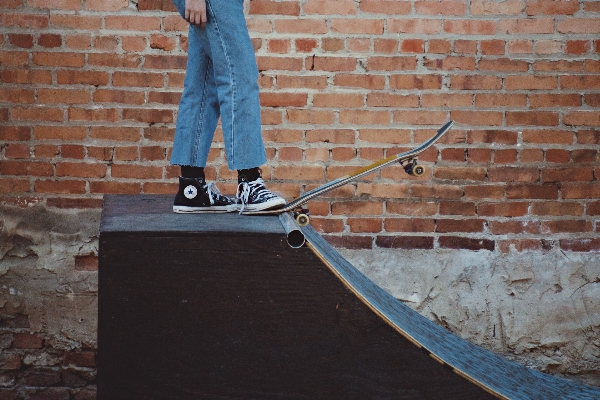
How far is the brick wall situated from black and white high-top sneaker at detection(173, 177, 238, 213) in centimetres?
90

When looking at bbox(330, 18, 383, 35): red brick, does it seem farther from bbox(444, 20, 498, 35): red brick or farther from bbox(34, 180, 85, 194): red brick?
bbox(34, 180, 85, 194): red brick

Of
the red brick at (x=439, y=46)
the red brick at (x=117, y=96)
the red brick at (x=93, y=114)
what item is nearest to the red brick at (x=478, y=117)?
the red brick at (x=439, y=46)

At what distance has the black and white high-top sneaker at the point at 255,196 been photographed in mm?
1948

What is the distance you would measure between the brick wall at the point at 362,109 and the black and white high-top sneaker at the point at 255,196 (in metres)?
0.96

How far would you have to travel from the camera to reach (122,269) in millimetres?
1629

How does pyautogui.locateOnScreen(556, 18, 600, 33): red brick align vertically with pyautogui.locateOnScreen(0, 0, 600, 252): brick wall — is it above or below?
above

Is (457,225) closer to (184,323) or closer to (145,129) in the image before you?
(145,129)

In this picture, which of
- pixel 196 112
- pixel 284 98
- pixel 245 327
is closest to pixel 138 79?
pixel 284 98

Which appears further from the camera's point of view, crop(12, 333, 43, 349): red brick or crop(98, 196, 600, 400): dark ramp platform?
crop(12, 333, 43, 349): red brick

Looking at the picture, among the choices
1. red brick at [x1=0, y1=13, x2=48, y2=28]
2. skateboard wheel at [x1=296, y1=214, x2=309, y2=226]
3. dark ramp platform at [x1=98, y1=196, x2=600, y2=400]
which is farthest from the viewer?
red brick at [x1=0, y1=13, x2=48, y2=28]

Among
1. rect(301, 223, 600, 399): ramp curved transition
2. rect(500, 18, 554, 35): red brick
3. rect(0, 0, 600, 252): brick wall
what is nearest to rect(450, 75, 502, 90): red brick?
rect(0, 0, 600, 252): brick wall

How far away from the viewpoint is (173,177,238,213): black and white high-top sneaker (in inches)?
79.0

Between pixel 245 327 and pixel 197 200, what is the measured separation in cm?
52

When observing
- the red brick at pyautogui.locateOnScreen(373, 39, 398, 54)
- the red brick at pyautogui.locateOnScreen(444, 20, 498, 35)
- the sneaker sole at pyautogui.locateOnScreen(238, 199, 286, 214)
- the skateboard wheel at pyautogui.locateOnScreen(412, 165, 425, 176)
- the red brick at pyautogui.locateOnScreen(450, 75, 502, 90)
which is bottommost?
the sneaker sole at pyautogui.locateOnScreen(238, 199, 286, 214)
